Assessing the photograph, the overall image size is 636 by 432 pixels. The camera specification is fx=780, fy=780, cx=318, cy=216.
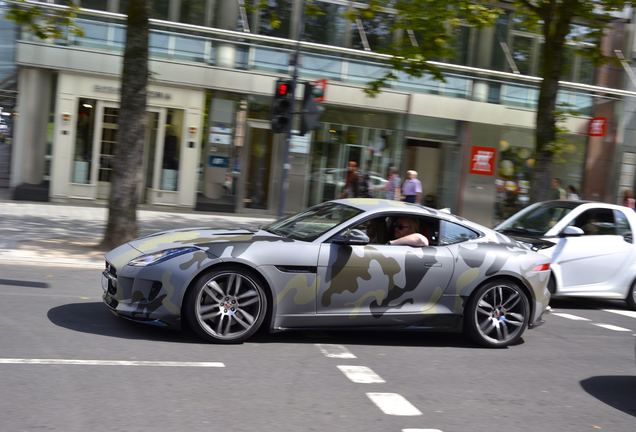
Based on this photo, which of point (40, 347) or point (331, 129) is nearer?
point (40, 347)

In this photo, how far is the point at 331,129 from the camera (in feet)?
76.5

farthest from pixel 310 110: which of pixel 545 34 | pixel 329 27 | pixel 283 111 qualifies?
pixel 329 27

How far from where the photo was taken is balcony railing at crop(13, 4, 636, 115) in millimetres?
20969

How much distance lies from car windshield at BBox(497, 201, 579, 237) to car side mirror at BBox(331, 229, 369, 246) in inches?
197

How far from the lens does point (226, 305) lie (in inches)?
269

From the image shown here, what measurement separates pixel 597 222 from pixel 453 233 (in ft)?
15.4

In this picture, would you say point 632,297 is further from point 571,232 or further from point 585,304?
point 571,232

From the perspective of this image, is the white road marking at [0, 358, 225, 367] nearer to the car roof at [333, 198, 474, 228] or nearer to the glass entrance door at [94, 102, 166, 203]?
the car roof at [333, 198, 474, 228]

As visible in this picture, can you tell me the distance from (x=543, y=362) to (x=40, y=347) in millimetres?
4633

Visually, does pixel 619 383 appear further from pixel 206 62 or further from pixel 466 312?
pixel 206 62

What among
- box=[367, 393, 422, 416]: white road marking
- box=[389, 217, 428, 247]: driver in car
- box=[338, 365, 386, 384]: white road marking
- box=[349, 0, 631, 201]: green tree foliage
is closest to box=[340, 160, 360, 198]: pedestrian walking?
box=[349, 0, 631, 201]: green tree foliage

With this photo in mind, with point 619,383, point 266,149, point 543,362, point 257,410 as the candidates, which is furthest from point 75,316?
point 266,149

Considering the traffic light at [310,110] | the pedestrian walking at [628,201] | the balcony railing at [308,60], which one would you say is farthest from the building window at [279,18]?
the pedestrian walking at [628,201]

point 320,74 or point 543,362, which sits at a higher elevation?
point 320,74
